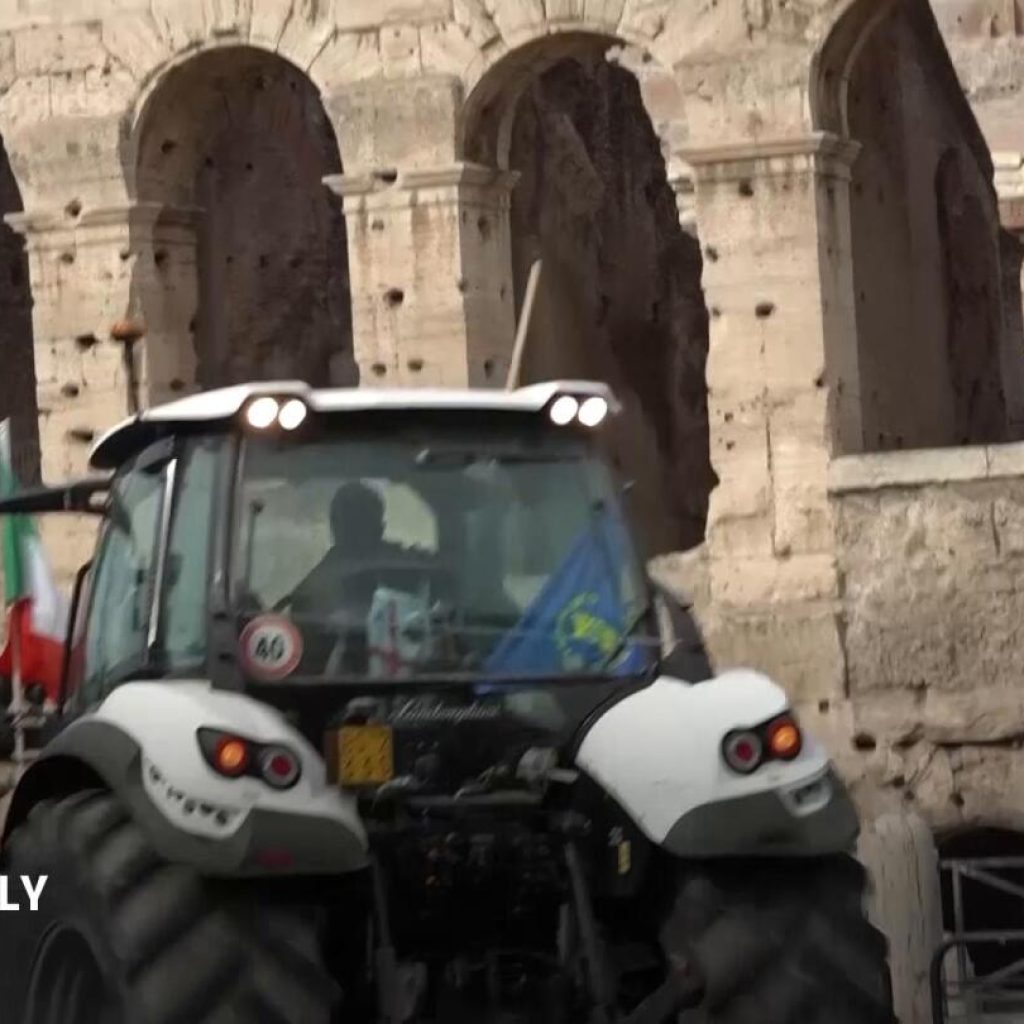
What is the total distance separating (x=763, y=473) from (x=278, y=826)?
8.83 metres

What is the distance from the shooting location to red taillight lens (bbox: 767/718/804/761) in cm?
682

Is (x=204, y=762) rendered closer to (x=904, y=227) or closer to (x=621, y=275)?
(x=904, y=227)

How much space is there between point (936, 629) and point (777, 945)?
333 inches

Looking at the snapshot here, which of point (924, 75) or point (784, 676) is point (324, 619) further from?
point (924, 75)

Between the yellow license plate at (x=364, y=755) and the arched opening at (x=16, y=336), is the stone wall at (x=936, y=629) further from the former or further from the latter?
the yellow license plate at (x=364, y=755)

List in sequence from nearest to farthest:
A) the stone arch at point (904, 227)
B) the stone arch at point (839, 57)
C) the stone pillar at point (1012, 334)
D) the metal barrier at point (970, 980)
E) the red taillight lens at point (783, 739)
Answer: the red taillight lens at point (783, 739) < the metal barrier at point (970, 980) < the stone arch at point (839, 57) < the stone arch at point (904, 227) < the stone pillar at point (1012, 334)

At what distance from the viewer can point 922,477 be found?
15.0 meters

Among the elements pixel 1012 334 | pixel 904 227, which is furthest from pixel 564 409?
pixel 1012 334

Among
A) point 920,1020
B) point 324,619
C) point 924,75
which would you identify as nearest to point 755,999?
point 324,619

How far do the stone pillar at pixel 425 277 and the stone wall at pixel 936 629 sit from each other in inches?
73.9

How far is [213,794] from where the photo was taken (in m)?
6.50

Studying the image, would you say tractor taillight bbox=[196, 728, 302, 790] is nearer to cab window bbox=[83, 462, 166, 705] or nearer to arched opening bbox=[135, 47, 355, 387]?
cab window bbox=[83, 462, 166, 705]

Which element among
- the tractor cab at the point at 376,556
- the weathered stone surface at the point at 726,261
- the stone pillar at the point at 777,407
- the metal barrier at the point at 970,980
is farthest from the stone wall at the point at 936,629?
the tractor cab at the point at 376,556

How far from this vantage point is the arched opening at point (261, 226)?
16.8 m
